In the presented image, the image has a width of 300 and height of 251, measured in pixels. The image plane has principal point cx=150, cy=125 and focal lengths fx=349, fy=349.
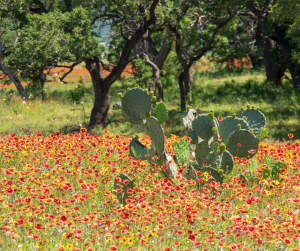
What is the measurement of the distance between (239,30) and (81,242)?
2098cm

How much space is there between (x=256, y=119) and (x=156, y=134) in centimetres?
216

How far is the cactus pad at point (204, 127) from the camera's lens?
15.6ft

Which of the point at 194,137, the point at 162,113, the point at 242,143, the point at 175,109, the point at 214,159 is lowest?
the point at 175,109

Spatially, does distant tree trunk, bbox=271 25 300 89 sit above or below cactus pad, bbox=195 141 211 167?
above

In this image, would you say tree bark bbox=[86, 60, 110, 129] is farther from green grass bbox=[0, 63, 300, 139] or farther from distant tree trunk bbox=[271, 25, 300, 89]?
distant tree trunk bbox=[271, 25, 300, 89]

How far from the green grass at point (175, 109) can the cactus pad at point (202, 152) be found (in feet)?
19.5

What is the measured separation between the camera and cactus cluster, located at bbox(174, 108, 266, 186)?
4629 millimetres

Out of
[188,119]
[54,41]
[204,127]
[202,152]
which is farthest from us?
[54,41]

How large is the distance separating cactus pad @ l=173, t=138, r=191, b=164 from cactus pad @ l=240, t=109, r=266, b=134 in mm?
1485

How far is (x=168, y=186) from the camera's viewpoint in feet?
11.0

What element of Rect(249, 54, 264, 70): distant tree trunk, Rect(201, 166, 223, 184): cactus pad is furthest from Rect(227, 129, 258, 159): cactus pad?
Rect(249, 54, 264, 70): distant tree trunk

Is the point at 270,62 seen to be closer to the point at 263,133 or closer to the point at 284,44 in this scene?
the point at 284,44

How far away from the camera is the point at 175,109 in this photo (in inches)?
640

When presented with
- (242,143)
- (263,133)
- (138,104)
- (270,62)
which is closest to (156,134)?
(138,104)
